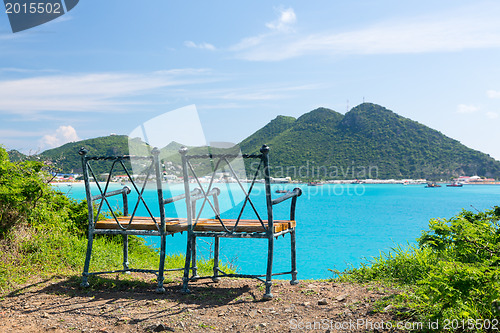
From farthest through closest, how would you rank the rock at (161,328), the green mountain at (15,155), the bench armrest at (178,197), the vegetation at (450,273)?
the green mountain at (15,155) < the bench armrest at (178,197) < the rock at (161,328) < the vegetation at (450,273)

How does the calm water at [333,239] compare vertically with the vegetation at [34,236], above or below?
below

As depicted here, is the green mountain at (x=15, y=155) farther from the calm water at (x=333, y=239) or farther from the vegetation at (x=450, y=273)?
the vegetation at (x=450, y=273)

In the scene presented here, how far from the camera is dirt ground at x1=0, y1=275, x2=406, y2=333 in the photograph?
11.4ft

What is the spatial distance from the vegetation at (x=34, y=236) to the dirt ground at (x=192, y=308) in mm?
494

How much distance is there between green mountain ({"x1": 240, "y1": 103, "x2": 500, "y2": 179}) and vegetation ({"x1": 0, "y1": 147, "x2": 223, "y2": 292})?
83.5 m

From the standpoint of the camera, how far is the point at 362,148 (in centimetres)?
9762

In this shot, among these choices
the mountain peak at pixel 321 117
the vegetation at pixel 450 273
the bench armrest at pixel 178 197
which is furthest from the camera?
the mountain peak at pixel 321 117

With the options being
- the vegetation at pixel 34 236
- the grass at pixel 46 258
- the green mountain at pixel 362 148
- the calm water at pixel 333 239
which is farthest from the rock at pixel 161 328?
the green mountain at pixel 362 148

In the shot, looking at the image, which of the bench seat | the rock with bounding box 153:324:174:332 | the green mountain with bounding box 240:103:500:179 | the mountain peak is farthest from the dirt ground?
the mountain peak

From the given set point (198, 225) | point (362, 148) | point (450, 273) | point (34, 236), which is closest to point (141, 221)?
point (198, 225)

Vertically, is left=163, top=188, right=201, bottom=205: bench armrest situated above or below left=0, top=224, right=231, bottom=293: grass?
above

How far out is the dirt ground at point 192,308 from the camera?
3471 millimetres

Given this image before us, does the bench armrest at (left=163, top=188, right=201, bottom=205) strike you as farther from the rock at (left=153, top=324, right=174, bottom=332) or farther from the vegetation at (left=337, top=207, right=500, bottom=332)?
the vegetation at (left=337, top=207, right=500, bottom=332)

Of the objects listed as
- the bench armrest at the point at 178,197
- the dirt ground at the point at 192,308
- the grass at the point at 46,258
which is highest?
the bench armrest at the point at 178,197
